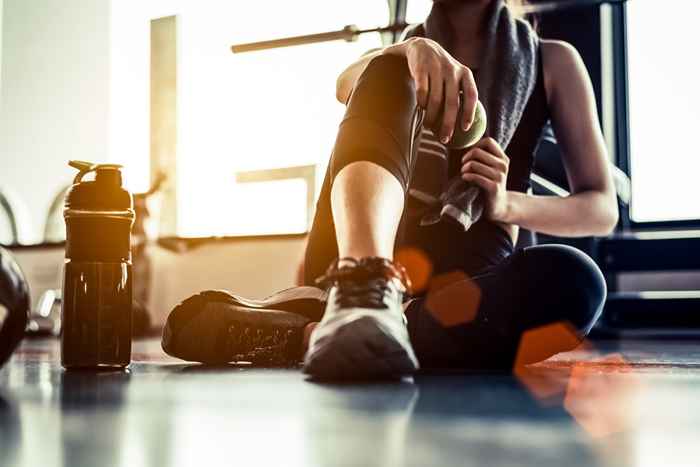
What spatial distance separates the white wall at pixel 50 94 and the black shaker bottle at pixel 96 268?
287cm

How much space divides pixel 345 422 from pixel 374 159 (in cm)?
47

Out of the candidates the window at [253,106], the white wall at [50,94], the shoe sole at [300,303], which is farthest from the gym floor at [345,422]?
the white wall at [50,94]

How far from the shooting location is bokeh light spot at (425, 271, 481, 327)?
3.61 feet

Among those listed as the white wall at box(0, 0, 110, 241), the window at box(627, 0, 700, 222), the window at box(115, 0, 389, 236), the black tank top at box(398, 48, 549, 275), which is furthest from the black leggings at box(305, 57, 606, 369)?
the white wall at box(0, 0, 110, 241)

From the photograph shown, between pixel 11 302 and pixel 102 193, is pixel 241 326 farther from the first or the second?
pixel 11 302

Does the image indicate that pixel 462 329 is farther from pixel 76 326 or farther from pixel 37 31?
pixel 37 31

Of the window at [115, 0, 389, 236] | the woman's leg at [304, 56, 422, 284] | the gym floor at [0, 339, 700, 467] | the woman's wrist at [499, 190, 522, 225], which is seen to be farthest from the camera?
the window at [115, 0, 389, 236]

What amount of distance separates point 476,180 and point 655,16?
2.70 m

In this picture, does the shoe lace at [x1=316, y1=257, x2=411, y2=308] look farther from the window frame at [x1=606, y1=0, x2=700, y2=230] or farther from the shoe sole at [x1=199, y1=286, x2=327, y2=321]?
the window frame at [x1=606, y1=0, x2=700, y2=230]

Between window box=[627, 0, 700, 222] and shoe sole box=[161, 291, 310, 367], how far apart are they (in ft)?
8.31

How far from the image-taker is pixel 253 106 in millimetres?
3543

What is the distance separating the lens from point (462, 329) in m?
1.12

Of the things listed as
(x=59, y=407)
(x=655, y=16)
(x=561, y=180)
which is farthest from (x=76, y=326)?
(x=655, y=16)

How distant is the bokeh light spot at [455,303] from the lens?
1.10 metres
